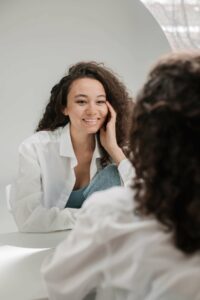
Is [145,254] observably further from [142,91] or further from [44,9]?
[44,9]

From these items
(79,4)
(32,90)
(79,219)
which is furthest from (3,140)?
(79,219)

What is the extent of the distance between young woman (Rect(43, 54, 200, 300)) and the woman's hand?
71 cm

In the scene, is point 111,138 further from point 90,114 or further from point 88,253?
point 88,253

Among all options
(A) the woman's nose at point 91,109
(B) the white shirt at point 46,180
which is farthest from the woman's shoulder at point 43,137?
(A) the woman's nose at point 91,109

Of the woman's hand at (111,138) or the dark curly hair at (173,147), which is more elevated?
the dark curly hair at (173,147)

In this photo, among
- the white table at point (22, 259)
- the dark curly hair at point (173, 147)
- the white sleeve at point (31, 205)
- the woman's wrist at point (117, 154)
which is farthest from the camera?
the woman's wrist at point (117, 154)

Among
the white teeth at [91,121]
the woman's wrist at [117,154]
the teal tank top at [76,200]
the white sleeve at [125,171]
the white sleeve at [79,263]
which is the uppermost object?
the white teeth at [91,121]

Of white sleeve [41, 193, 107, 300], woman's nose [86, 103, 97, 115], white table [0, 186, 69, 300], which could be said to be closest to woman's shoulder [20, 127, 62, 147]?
woman's nose [86, 103, 97, 115]

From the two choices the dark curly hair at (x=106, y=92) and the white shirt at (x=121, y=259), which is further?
the dark curly hair at (x=106, y=92)

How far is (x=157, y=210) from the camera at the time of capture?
44cm

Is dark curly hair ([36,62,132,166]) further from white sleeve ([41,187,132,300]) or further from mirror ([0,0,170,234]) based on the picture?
white sleeve ([41,187,132,300])

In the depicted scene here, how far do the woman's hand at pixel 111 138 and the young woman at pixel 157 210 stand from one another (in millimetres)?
709

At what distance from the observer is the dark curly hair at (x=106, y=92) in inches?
48.1

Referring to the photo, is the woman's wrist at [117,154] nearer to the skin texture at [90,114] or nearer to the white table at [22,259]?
the skin texture at [90,114]
